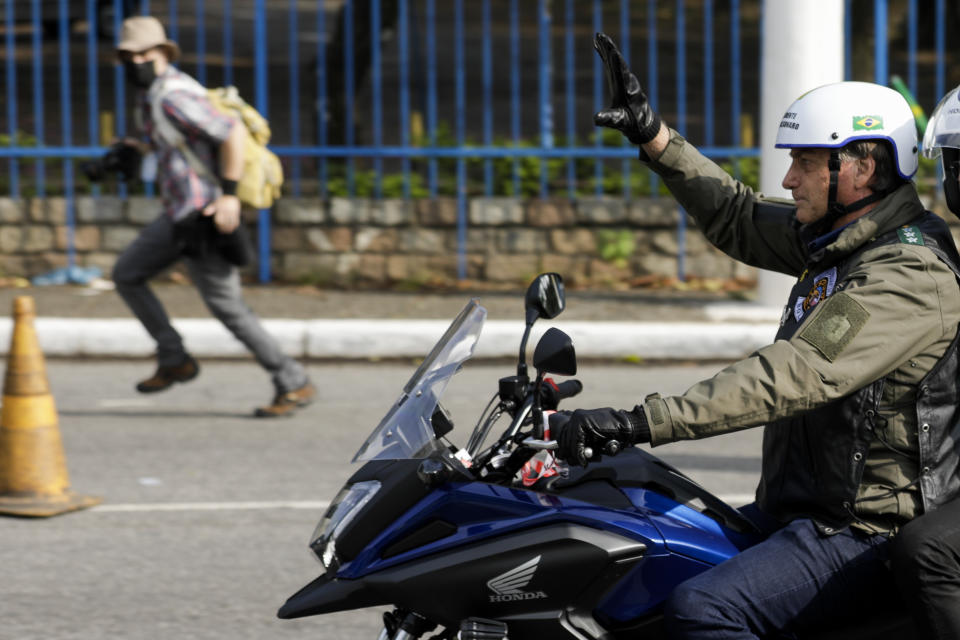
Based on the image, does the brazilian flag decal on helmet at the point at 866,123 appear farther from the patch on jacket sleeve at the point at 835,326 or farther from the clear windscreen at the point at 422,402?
the clear windscreen at the point at 422,402

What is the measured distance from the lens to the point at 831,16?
31.6 ft

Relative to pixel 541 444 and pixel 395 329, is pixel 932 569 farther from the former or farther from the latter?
pixel 395 329

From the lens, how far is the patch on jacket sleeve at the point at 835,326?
2.63 metres

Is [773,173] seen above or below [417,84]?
below

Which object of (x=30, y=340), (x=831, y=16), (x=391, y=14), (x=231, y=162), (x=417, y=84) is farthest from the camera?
(x=417, y=84)

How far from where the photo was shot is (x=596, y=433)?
255cm

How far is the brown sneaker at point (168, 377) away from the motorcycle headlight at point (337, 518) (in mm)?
4508

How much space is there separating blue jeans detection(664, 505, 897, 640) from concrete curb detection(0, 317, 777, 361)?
6.24m

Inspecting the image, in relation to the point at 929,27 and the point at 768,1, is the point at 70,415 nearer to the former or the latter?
the point at 768,1

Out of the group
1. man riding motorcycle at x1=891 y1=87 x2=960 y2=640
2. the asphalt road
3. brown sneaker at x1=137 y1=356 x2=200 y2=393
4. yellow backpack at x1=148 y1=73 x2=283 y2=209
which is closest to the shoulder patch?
man riding motorcycle at x1=891 y1=87 x2=960 y2=640

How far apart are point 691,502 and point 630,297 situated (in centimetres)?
767

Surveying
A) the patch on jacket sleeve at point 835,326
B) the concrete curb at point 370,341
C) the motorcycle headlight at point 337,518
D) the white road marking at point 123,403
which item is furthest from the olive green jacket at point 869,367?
the concrete curb at point 370,341

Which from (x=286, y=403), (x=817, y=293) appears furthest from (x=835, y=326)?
(x=286, y=403)

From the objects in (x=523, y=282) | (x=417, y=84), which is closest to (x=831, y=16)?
(x=523, y=282)
